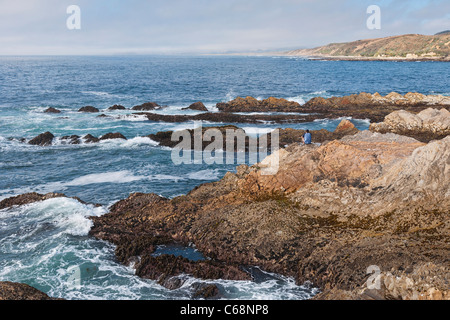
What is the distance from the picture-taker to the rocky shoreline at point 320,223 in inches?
398

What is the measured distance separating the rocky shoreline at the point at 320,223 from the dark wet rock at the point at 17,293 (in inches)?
134

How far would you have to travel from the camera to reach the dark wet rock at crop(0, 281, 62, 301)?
8.65 m

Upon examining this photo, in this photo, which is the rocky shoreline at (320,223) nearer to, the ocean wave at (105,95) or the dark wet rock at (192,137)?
the dark wet rock at (192,137)

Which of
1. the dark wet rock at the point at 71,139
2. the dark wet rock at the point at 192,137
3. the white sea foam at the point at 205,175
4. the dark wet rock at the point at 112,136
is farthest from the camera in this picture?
the dark wet rock at the point at 112,136

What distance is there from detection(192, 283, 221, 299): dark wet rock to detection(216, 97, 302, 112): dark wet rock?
35.3 m

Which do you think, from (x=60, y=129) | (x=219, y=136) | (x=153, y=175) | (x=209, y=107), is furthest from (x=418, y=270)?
(x=209, y=107)

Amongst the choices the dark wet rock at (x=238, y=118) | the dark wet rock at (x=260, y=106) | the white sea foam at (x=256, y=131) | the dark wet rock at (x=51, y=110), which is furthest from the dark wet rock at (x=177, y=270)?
the dark wet rock at (x=51, y=110)

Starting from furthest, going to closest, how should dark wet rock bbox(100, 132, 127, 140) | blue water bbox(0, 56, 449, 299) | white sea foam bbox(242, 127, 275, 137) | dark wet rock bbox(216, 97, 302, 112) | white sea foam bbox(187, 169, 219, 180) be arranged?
dark wet rock bbox(216, 97, 302, 112), white sea foam bbox(242, 127, 275, 137), dark wet rock bbox(100, 132, 127, 140), white sea foam bbox(187, 169, 219, 180), blue water bbox(0, 56, 449, 299)

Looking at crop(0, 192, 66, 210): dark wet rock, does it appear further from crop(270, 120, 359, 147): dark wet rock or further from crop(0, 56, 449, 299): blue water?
crop(270, 120, 359, 147): dark wet rock

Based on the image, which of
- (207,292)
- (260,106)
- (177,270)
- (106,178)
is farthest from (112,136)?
(207,292)

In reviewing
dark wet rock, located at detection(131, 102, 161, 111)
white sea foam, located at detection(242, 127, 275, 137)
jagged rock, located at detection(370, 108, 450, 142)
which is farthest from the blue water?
jagged rock, located at detection(370, 108, 450, 142)

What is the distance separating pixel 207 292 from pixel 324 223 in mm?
4986

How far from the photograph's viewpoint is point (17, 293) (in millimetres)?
8852
